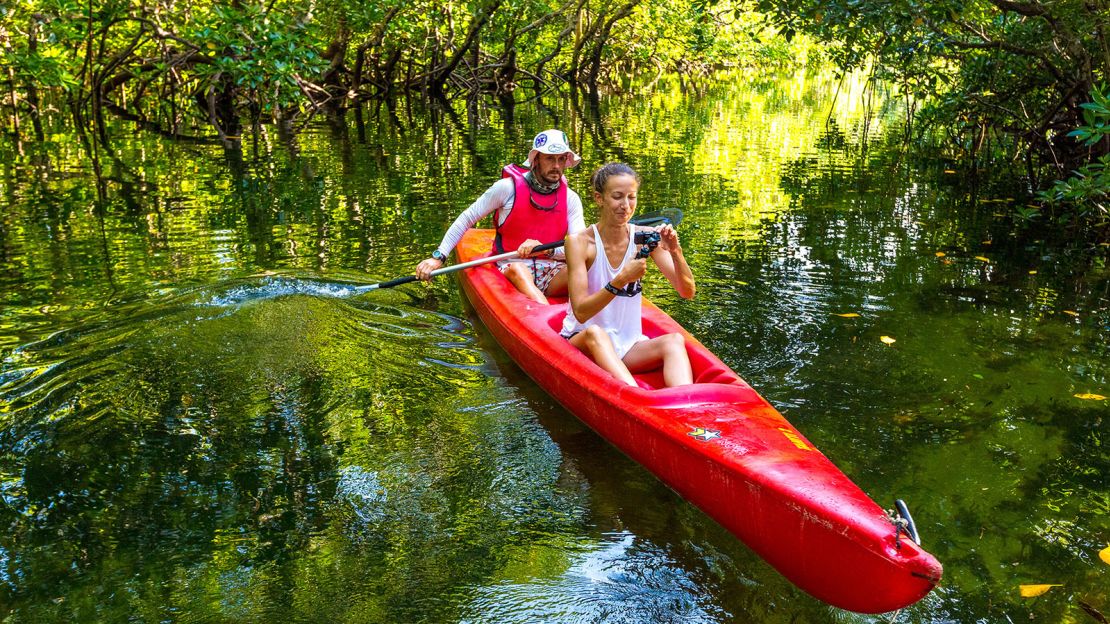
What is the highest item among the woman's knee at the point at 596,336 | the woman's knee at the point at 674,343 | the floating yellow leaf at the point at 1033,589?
the woman's knee at the point at 596,336

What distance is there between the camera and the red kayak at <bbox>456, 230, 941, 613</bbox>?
2590mm

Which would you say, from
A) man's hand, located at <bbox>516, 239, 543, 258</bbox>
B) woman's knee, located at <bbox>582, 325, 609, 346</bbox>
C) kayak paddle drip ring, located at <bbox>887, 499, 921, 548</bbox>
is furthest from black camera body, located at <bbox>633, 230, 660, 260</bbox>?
man's hand, located at <bbox>516, 239, 543, 258</bbox>

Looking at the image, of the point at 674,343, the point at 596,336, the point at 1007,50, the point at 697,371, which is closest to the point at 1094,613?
the point at 697,371

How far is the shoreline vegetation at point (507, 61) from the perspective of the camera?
815 cm

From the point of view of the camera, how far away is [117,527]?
3.36 meters

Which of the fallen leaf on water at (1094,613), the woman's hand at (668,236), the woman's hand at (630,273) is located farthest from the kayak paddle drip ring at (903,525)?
the woman's hand at (668,236)

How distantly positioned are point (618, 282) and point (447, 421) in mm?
1157

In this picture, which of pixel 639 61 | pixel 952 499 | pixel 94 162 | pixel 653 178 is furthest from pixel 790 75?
pixel 952 499

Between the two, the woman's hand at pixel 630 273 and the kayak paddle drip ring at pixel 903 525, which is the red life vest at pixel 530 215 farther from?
the kayak paddle drip ring at pixel 903 525

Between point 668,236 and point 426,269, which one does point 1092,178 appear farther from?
point 426,269

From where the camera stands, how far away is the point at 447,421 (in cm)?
427

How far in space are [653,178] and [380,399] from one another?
684 cm

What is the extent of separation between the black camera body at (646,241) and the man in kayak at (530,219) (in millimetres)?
1535

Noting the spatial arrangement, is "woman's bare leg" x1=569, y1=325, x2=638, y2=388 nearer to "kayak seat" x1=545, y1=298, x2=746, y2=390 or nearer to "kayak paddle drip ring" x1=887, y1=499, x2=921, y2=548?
"kayak seat" x1=545, y1=298, x2=746, y2=390
